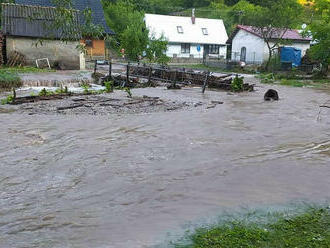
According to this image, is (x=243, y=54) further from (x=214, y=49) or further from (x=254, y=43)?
(x=214, y=49)

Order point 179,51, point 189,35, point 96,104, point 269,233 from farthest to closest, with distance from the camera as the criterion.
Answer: point 189,35 < point 179,51 < point 96,104 < point 269,233

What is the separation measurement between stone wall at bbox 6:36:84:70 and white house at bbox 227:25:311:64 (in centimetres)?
1972

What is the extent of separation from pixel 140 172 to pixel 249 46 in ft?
136

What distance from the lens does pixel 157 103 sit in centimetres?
1789

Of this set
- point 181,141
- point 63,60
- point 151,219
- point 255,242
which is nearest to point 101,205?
point 151,219

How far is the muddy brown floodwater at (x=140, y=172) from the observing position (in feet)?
19.7

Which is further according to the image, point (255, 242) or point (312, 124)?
point (312, 124)

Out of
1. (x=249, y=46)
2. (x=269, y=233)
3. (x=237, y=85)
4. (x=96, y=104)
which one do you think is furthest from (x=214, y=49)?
(x=269, y=233)

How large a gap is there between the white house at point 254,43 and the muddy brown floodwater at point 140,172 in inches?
1240

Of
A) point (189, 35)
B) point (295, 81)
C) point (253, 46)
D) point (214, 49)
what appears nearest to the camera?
point (295, 81)

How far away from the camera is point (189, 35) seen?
59531 millimetres

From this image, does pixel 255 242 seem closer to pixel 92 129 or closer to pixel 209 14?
pixel 92 129

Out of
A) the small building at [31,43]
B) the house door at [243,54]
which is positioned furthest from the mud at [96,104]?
the house door at [243,54]

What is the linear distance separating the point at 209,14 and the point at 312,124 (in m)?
68.9
